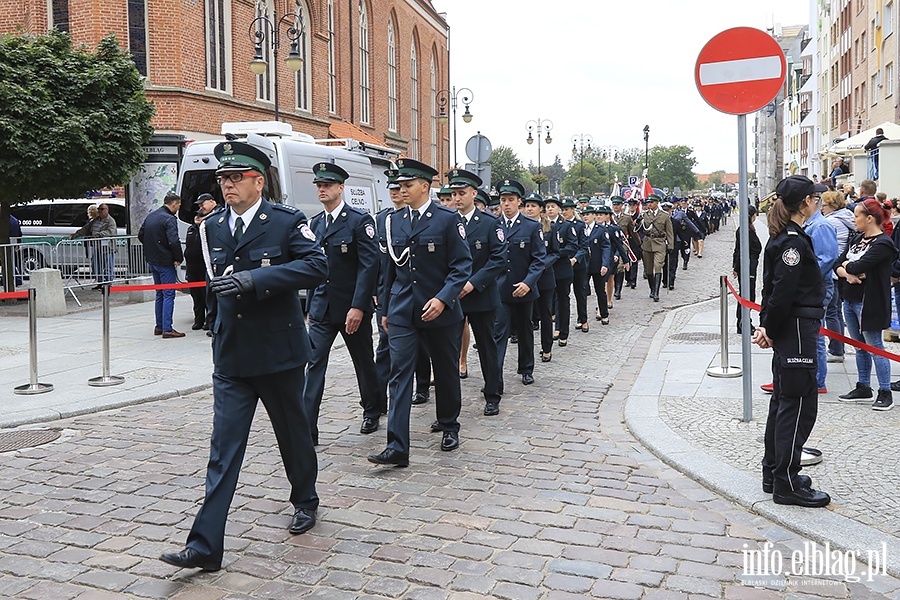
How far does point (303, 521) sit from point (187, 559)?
802 mm

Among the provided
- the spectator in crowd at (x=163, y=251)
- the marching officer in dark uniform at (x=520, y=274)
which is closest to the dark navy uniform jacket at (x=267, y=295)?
the marching officer in dark uniform at (x=520, y=274)

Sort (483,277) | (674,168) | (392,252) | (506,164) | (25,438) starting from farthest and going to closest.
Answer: (674,168) < (506,164) < (483,277) < (25,438) < (392,252)

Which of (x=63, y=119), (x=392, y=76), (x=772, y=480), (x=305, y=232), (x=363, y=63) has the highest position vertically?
(x=392, y=76)

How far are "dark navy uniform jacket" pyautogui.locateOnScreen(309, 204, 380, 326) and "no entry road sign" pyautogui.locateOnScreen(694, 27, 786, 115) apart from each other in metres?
2.98

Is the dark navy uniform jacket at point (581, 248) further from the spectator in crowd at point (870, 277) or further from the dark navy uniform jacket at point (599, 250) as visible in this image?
the spectator in crowd at point (870, 277)

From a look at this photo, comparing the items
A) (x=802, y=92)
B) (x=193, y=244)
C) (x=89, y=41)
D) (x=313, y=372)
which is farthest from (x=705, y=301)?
(x=802, y=92)

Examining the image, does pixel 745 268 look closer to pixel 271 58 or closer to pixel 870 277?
pixel 870 277

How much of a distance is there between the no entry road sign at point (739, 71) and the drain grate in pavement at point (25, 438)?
19.7 ft

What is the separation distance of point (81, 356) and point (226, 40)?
61.0 feet

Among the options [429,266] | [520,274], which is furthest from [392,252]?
[520,274]

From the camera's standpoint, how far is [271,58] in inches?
1220

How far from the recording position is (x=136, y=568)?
4.52m

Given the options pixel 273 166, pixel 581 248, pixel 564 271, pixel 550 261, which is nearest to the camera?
pixel 550 261

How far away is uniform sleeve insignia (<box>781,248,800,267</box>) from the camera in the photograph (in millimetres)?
5250
